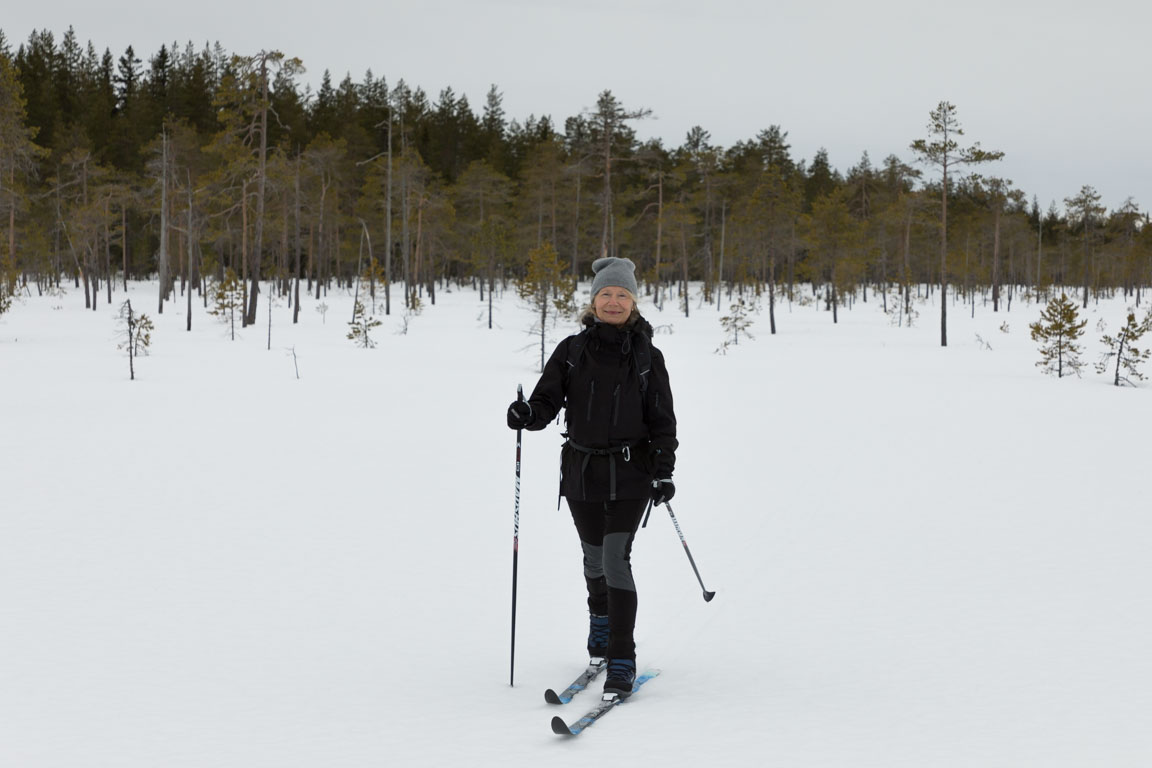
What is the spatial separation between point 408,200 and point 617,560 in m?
48.0

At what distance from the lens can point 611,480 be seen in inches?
165

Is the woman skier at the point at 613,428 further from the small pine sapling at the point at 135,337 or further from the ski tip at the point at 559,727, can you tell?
the small pine sapling at the point at 135,337

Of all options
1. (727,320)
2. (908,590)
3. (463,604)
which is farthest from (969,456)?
(727,320)

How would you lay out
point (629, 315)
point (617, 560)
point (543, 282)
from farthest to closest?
point (543, 282) < point (629, 315) < point (617, 560)

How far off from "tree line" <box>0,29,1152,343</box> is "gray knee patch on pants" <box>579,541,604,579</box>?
23.2 metres

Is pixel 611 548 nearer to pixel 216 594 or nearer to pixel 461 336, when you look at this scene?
pixel 216 594

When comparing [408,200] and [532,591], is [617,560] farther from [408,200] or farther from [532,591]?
[408,200]

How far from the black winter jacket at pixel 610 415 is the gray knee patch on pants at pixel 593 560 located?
329 mm

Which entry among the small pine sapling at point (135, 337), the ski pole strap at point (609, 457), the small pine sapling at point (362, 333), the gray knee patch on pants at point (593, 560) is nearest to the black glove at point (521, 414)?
the ski pole strap at point (609, 457)

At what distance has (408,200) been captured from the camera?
1957 inches

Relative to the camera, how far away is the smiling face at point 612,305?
170 inches

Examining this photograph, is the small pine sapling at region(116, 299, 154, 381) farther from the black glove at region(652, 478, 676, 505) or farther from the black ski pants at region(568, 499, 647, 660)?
the black glove at region(652, 478, 676, 505)

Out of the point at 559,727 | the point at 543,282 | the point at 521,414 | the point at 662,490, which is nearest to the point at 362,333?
the point at 543,282

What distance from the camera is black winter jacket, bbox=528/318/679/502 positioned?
423 centimetres
